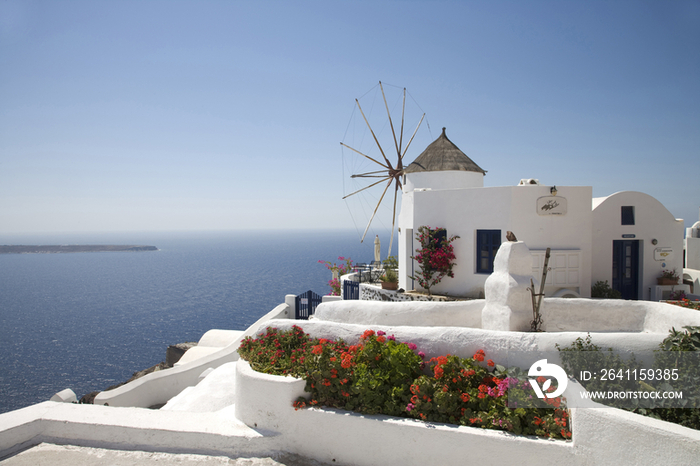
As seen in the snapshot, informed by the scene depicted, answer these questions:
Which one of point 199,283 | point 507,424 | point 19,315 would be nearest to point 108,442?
point 507,424

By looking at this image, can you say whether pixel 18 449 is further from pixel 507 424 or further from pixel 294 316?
pixel 294 316

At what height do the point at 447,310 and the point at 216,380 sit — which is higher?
the point at 447,310

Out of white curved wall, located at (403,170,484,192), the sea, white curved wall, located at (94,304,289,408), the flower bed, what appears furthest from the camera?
the sea

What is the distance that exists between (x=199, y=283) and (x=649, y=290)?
87.0m

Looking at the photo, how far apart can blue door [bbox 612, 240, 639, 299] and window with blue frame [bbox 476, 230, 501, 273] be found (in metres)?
4.41

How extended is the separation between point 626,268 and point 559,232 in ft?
11.1

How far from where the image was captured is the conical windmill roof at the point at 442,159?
56.9 feet

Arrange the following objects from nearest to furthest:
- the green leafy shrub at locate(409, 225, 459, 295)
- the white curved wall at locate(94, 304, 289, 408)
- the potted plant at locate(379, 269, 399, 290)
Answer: the white curved wall at locate(94, 304, 289, 408) → the green leafy shrub at locate(409, 225, 459, 295) → the potted plant at locate(379, 269, 399, 290)

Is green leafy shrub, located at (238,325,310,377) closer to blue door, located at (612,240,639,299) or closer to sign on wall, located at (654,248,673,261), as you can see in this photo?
blue door, located at (612,240,639,299)

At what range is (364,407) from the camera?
18.0 feet

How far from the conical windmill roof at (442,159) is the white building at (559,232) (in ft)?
9.81

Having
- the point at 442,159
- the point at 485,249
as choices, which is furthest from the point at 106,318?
the point at 485,249

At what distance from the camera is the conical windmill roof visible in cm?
1734

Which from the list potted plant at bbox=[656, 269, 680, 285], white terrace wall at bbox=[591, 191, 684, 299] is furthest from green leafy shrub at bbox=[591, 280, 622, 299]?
potted plant at bbox=[656, 269, 680, 285]
